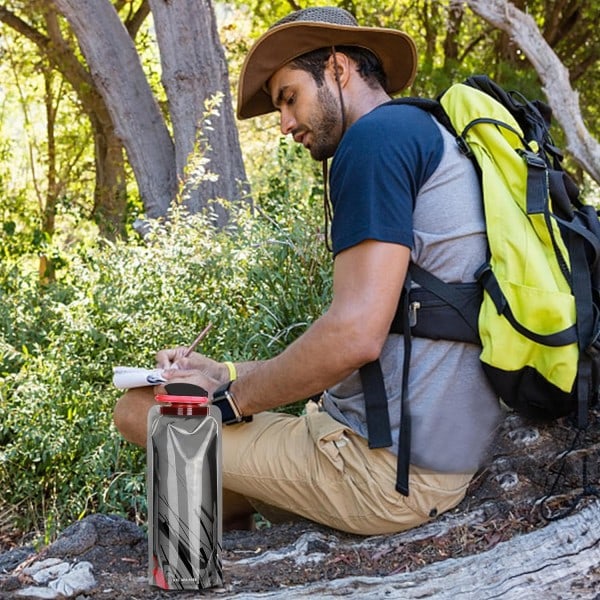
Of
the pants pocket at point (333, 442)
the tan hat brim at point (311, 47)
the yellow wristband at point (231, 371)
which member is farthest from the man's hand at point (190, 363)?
the tan hat brim at point (311, 47)

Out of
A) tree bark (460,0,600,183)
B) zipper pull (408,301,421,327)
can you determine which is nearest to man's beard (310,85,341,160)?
zipper pull (408,301,421,327)

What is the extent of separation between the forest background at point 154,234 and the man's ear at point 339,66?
1822 mm

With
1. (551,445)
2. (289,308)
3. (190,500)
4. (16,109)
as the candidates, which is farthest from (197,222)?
(16,109)

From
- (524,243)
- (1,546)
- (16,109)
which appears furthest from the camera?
(16,109)

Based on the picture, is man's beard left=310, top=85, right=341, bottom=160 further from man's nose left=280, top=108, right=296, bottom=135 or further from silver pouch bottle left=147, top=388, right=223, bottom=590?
silver pouch bottle left=147, top=388, right=223, bottom=590

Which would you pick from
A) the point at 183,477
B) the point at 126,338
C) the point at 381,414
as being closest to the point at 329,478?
the point at 381,414

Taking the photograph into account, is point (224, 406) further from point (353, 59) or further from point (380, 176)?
point (353, 59)

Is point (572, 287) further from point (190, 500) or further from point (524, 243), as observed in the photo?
point (190, 500)

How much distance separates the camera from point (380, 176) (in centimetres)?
266

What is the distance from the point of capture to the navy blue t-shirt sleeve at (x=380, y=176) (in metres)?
2.63

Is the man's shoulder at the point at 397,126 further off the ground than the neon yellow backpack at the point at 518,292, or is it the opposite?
the man's shoulder at the point at 397,126

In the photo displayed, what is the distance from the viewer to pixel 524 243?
272cm

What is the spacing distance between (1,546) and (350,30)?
2.90 metres

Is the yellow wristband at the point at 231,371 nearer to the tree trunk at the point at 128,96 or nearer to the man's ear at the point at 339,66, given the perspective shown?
the man's ear at the point at 339,66
